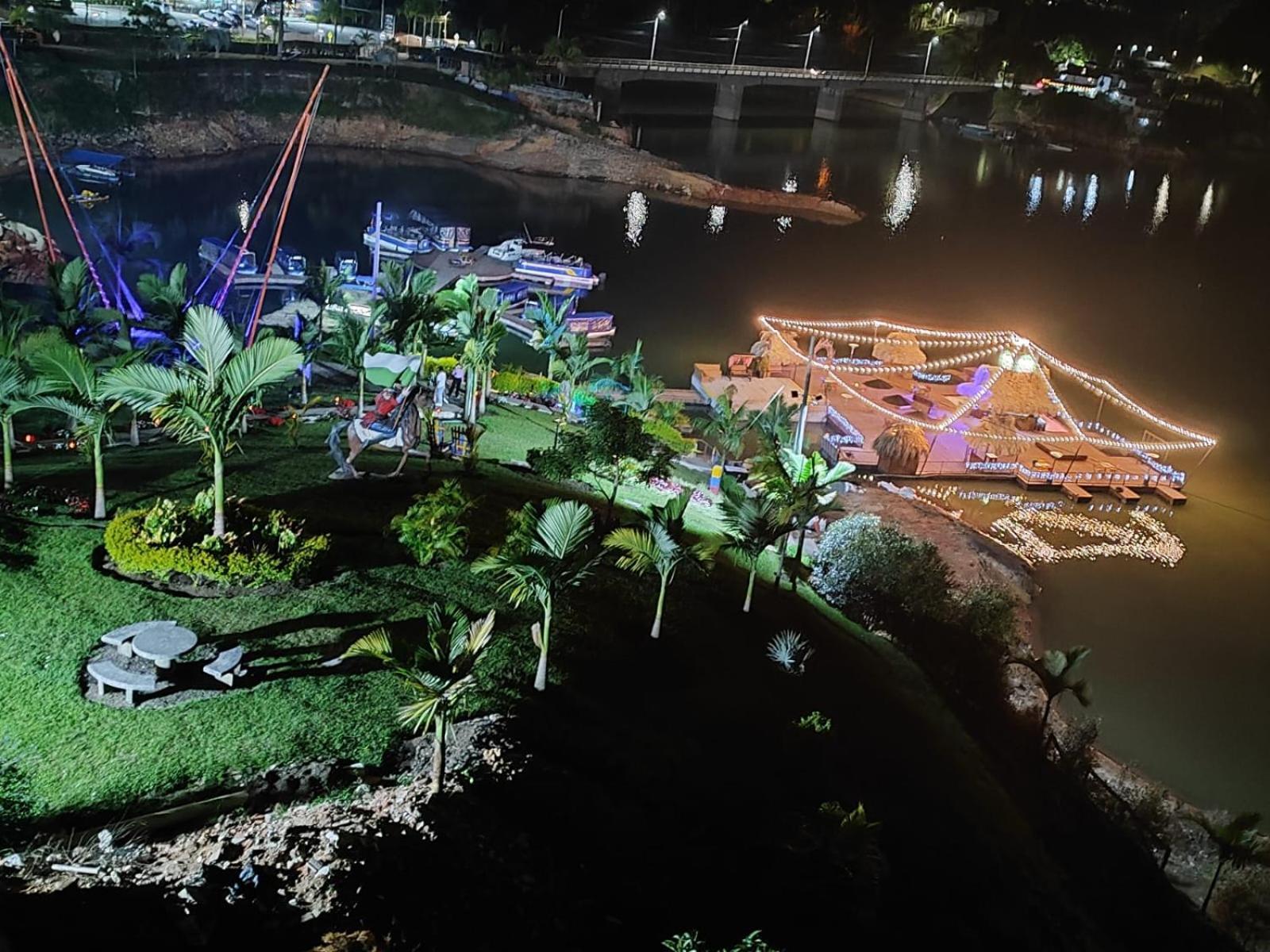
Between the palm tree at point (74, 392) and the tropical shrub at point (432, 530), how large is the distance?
4.85m

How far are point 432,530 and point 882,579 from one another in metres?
12.6

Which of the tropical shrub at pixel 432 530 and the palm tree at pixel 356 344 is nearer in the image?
the tropical shrub at pixel 432 530

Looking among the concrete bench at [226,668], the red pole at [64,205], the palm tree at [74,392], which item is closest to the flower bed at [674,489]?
the palm tree at [74,392]

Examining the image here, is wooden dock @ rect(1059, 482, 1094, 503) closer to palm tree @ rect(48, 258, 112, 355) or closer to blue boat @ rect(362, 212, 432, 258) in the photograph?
palm tree @ rect(48, 258, 112, 355)

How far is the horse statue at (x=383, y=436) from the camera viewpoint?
76.5 feet

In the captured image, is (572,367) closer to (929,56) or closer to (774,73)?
(774,73)

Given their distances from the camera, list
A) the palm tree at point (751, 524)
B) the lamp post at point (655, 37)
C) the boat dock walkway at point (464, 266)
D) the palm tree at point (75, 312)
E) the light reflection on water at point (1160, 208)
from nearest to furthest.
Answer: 1. the palm tree at point (751, 524)
2. the palm tree at point (75, 312)
3. the boat dock walkway at point (464, 266)
4. the light reflection on water at point (1160, 208)
5. the lamp post at point (655, 37)

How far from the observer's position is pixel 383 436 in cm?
2375

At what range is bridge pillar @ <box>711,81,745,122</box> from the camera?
11569cm

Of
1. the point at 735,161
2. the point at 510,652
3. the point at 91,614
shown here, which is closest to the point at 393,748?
the point at 510,652

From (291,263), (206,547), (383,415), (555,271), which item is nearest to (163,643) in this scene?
(206,547)

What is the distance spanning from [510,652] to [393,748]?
10.5 ft

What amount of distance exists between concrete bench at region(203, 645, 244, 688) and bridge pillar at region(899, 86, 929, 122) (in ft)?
418

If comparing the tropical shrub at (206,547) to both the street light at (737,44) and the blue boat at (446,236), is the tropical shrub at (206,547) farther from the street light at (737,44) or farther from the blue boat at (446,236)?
the street light at (737,44)
